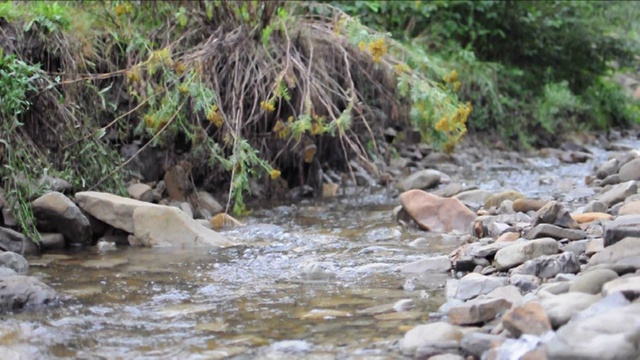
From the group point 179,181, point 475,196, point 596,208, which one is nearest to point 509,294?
point 596,208

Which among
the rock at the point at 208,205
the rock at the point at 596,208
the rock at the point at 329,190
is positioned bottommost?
the rock at the point at 329,190

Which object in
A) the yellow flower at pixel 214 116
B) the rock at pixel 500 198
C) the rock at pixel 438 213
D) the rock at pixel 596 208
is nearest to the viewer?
the rock at pixel 596 208

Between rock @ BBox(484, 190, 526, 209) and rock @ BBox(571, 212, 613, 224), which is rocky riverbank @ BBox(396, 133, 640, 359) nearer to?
rock @ BBox(571, 212, 613, 224)

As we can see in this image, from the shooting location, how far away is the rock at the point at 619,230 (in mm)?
3784

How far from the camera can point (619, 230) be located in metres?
3.82

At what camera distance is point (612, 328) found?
8.70ft

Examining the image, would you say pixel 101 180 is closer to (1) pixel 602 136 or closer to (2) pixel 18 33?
(2) pixel 18 33

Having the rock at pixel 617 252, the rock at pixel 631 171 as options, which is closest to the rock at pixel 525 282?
the rock at pixel 617 252

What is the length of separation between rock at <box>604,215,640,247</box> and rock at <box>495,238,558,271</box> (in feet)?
0.90

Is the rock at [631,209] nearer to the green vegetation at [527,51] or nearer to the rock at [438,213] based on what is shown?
the rock at [438,213]

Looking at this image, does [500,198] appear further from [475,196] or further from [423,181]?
[423,181]

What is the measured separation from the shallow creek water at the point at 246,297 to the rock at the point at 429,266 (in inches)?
2.7

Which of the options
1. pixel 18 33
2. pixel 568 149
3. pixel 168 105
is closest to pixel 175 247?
pixel 168 105

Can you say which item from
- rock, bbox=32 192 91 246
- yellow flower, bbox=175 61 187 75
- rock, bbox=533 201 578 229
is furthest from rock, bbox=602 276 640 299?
yellow flower, bbox=175 61 187 75
